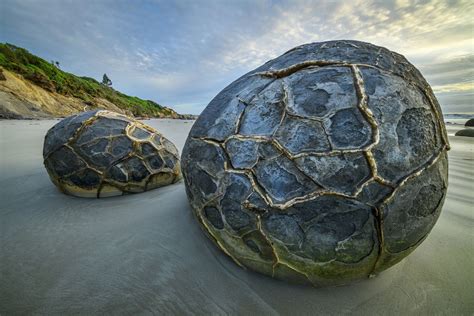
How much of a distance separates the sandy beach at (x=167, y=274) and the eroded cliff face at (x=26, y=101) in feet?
47.4

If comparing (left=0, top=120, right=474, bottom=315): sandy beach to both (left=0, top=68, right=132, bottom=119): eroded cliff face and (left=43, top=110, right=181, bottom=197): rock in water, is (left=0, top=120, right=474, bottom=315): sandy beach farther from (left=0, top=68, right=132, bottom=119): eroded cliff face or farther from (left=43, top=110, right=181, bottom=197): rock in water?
(left=0, top=68, right=132, bottom=119): eroded cliff face

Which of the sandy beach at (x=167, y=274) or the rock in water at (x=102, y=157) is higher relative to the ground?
the rock in water at (x=102, y=157)

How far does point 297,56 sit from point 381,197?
2.93 feet

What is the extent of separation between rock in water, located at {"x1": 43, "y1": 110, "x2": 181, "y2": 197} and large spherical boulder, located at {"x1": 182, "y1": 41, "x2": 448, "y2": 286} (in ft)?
4.32

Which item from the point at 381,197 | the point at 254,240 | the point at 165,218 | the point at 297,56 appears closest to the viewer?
the point at 381,197

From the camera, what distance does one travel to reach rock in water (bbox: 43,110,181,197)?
224 cm

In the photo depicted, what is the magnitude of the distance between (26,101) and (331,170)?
18.2 metres

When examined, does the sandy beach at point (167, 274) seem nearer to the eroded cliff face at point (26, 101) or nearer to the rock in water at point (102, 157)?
the rock in water at point (102, 157)

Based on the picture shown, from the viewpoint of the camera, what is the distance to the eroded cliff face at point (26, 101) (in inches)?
485

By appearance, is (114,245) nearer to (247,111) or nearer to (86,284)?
(86,284)

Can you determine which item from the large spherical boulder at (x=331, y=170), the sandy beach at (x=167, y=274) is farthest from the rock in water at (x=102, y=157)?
the large spherical boulder at (x=331, y=170)

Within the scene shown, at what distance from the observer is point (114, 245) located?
1.60 meters

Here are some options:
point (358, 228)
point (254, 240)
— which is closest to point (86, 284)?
point (254, 240)

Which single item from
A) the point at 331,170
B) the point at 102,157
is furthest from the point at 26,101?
the point at 331,170
